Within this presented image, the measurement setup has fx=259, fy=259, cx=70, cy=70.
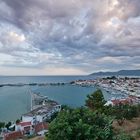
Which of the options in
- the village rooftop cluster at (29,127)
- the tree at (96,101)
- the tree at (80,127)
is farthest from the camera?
the village rooftop cluster at (29,127)

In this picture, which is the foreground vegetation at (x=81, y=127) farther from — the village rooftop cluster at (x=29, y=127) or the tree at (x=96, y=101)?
the tree at (x=96, y=101)

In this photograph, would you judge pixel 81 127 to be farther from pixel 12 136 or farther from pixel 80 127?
pixel 12 136

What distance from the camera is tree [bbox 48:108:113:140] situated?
8742mm

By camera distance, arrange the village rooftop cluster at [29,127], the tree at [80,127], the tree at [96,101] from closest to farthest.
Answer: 1. the tree at [80,127]
2. the tree at [96,101]
3. the village rooftop cluster at [29,127]

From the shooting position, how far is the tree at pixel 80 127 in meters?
8.74

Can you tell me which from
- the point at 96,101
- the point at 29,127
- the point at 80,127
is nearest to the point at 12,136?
the point at 29,127

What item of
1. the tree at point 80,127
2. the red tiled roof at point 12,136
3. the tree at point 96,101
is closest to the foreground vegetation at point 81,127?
the tree at point 80,127

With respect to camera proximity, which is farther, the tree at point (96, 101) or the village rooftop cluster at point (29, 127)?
the village rooftop cluster at point (29, 127)

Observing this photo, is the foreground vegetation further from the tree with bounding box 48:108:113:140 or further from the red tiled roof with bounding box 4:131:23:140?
the red tiled roof with bounding box 4:131:23:140

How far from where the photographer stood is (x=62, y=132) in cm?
869

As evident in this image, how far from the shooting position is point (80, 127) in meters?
8.79

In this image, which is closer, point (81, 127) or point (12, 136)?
point (81, 127)

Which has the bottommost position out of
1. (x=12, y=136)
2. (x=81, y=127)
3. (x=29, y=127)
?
(x=29, y=127)

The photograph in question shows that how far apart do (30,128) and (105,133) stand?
30.1 metres
